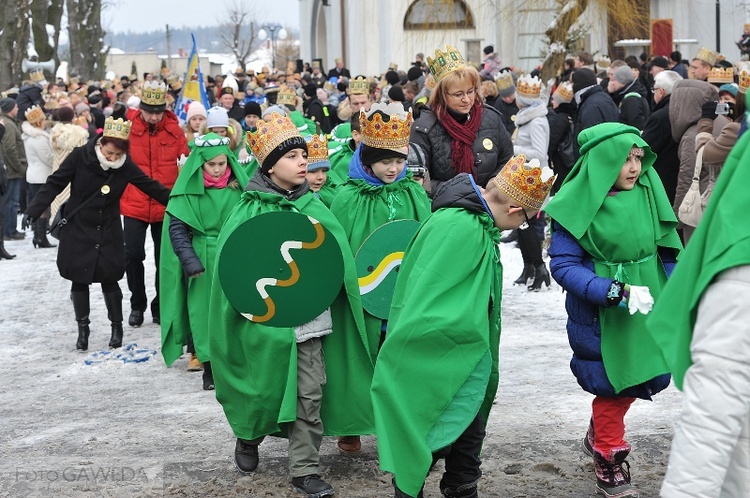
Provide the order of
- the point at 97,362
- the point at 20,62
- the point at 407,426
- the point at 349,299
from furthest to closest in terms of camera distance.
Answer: the point at 20,62
the point at 97,362
the point at 349,299
the point at 407,426

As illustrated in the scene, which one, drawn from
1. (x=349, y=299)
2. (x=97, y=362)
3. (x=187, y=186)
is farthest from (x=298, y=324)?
(x=97, y=362)

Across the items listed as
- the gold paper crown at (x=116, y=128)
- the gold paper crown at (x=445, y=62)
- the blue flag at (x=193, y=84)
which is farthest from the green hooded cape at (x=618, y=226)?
the blue flag at (x=193, y=84)

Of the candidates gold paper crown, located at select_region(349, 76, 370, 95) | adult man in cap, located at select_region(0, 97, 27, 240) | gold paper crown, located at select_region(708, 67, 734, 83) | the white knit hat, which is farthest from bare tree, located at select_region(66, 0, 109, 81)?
the white knit hat

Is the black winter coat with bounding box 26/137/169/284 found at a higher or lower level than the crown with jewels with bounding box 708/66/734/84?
lower

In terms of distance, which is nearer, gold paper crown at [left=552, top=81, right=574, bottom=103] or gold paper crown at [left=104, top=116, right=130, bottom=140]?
gold paper crown at [left=104, top=116, right=130, bottom=140]

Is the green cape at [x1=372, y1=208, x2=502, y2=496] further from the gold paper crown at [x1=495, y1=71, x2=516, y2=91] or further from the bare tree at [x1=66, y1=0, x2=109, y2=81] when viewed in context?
the bare tree at [x1=66, y1=0, x2=109, y2=81]

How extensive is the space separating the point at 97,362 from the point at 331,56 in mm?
44572

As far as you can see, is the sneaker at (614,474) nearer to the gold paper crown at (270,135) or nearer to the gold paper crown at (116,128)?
the gold paper crown at (270,135)

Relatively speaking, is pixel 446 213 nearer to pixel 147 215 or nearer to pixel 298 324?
pixel 298 324

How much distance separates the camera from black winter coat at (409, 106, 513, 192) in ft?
24.0

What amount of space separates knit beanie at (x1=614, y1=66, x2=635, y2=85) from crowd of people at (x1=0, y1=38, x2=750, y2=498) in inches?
192

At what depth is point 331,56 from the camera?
52.8m

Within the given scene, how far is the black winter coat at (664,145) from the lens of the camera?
10.6 meters

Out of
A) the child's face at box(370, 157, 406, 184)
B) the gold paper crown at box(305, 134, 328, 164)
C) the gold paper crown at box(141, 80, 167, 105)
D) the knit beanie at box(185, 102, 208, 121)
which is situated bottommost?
the child's face at box(370, 157, 406, 184)
